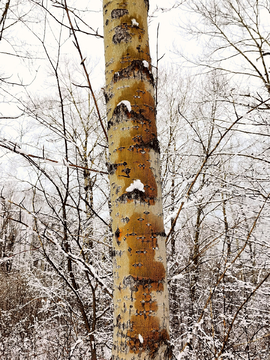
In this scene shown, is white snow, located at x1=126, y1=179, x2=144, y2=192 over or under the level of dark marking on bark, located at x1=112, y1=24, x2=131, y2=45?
under

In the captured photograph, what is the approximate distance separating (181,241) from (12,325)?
23.4 feet

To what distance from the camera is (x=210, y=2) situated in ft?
16.6

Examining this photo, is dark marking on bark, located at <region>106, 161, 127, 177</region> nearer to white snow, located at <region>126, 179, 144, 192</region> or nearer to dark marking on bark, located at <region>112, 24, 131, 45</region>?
white snow, located at <region>126, 179, 144, 192</region>

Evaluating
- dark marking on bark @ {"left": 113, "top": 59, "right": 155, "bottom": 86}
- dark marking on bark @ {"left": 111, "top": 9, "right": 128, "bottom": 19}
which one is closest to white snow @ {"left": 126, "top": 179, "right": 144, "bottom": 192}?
dark marking on bark @ {"left": 113, "top": 59, "right": 155, "bottom": 86}

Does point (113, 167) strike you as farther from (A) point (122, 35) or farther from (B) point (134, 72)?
(A) point (122, 35)

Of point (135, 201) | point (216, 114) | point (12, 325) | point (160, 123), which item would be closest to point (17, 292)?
point (12, 325)

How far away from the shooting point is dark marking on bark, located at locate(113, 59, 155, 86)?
0.95 meters

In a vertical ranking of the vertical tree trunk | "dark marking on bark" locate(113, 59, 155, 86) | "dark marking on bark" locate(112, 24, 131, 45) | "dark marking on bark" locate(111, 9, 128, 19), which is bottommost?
the vertical tree trunk

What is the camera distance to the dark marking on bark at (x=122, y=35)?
1000mm

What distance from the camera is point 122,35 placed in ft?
3.29

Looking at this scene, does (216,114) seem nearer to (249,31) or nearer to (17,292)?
(249,31)

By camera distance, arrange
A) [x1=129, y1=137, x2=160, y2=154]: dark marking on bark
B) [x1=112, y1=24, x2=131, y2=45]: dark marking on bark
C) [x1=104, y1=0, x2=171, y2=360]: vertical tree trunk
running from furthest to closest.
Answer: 1. [x1=112, y1=24, x2=131, y2=45]: dark marking on bark
2. [x1=129, y1=137, x2=160, y2=154]: dark marking on bark
3. [x1=104, y1=0, x2=171, y2=360]: vertical tree trunk

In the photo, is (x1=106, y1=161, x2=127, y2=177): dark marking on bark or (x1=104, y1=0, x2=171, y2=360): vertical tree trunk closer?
(x1=104, y1=0, x2=171, y2=360): vertical tree trunk

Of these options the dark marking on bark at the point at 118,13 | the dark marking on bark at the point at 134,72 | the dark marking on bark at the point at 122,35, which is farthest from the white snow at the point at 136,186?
the dark marking on bark at the point at 118,13
